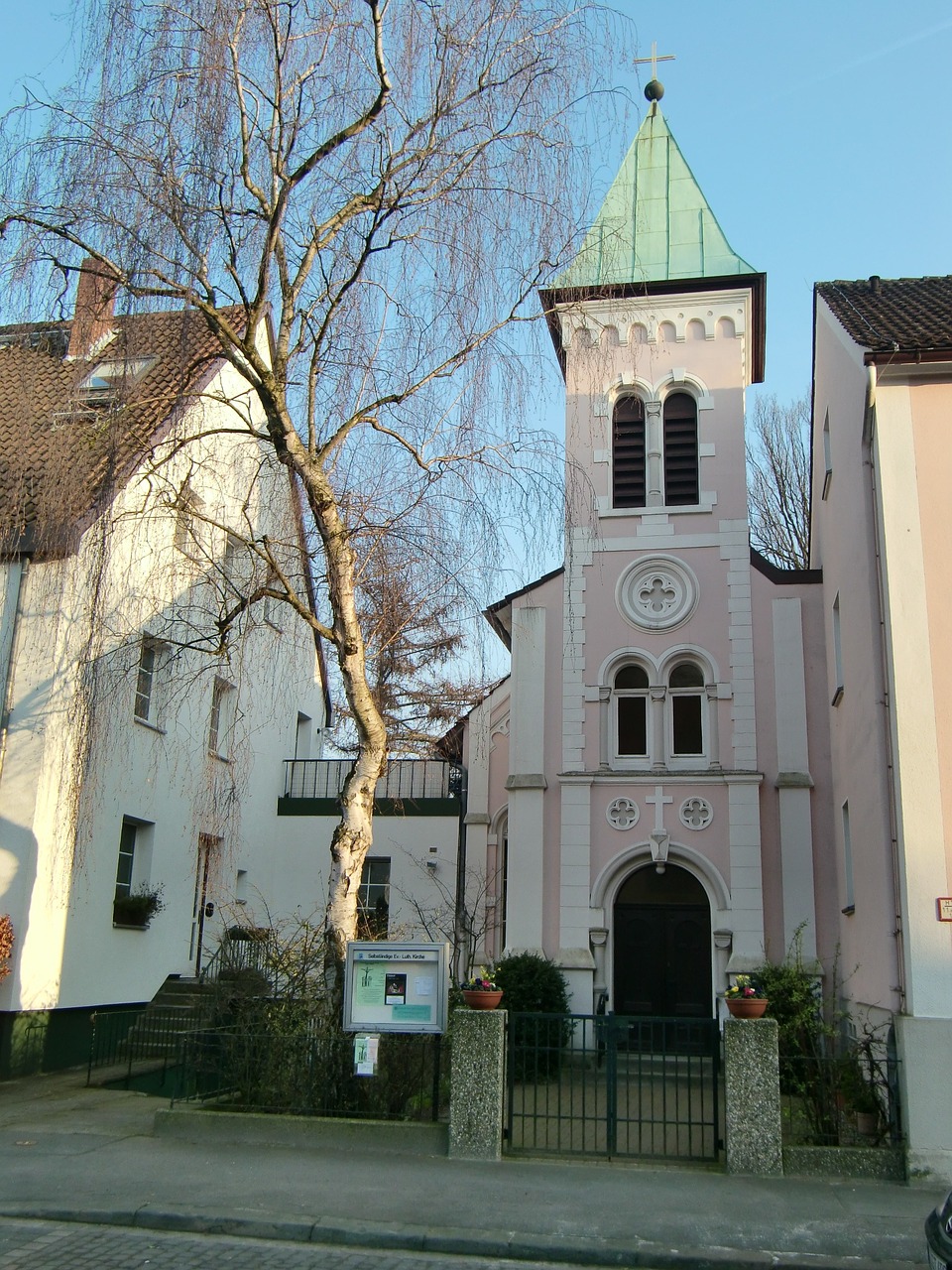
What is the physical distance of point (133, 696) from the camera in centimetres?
1512

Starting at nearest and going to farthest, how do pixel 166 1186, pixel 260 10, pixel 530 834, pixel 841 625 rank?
pixel 166 1186 → pixel 260 10 → pixel 841 625 → pixel 530 834

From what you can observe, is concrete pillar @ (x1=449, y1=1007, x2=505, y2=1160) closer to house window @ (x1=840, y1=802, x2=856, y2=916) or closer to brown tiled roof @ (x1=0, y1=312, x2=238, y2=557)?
brown tiled roof @ (x1=0, y1=312, x2=238, y2=557)

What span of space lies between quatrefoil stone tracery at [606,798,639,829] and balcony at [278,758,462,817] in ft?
16.5

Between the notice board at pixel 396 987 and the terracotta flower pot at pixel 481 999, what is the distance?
46 centimetres

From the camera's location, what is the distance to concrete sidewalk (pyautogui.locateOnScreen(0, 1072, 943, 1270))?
7.55 metres

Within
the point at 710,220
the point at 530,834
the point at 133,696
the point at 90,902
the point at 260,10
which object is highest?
the point at 710,220

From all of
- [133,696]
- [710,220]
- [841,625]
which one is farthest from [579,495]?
[710,220]

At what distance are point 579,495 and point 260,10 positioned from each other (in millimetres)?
7242

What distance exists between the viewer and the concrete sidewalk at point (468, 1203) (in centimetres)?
755

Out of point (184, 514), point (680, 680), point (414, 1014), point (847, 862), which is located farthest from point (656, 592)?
point (414, 1014)

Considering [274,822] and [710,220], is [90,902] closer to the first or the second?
[274,822]

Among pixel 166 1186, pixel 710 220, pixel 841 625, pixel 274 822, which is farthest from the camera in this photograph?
pixel 274 822

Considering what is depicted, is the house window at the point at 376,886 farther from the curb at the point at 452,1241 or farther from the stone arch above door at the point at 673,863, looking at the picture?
the curb at the point at 452,1241

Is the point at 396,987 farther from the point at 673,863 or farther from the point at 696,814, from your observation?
the point at 696,814
